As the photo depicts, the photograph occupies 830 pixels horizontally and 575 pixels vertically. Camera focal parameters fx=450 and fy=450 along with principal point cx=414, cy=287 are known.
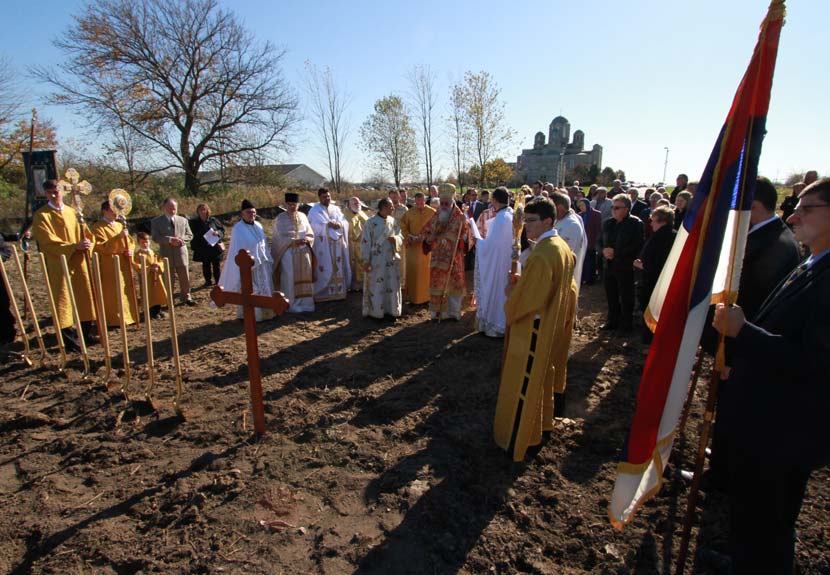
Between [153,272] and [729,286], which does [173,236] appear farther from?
[729,286]

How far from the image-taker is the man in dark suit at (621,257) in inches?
250

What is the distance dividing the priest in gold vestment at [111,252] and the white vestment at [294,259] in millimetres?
2265

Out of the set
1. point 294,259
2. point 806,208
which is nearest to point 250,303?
point 806,208

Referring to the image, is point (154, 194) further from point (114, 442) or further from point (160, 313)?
point (114, 442)

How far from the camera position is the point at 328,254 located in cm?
896

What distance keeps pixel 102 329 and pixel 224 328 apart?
2.73m

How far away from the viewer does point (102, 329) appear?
15.2 feet

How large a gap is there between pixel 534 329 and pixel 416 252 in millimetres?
4970

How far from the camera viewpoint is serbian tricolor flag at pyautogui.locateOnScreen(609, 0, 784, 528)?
2068 millimetres

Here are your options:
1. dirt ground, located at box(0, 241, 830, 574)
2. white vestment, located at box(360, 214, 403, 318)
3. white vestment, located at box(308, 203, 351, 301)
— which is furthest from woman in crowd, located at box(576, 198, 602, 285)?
white vestment, located at box(308, 203, 351, 301)

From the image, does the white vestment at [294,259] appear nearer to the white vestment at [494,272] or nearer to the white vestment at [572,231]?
the white vestment at [494,272]

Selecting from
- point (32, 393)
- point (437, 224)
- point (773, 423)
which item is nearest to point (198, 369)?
point (32, 393)

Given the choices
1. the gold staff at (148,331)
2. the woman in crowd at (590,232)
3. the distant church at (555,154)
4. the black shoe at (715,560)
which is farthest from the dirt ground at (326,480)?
the distant church at (555,154)

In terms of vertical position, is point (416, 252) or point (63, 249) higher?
point (63, 249)
